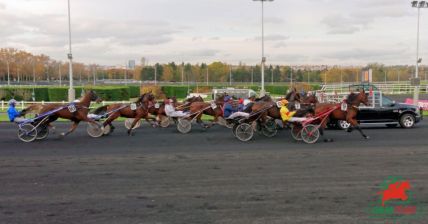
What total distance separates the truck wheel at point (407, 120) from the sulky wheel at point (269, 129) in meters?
6.06

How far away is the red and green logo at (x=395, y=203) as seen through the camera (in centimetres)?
599

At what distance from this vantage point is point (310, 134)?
13367 mm

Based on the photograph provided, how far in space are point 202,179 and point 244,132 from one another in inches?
240

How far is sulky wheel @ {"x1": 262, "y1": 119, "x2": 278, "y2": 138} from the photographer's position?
15.5m

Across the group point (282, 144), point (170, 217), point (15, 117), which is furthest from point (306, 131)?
point (15, 117)

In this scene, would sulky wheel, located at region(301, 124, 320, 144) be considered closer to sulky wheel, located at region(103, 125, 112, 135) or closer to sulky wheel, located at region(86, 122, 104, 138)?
sulky wheel, located at region(86, 122, 104, 138)

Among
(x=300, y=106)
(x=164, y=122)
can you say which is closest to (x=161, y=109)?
(x=164, y=122)

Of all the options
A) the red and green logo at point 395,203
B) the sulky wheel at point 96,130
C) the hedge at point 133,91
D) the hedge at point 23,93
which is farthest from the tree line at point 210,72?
the red and green logo at point 395,203

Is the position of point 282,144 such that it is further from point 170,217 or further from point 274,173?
point 170,217

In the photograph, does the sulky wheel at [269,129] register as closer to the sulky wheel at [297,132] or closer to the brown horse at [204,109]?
the sulky wheel at [297,132]

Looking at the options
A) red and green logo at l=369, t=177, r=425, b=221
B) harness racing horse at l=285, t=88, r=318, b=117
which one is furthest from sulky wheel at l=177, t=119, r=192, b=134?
red and green logo at l=369, t=177, r=425, b=221

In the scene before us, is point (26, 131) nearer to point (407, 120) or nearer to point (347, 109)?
point (347, 109)

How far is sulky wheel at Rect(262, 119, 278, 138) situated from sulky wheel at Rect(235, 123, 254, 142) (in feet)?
4.53

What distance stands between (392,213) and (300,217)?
1.31 metres
